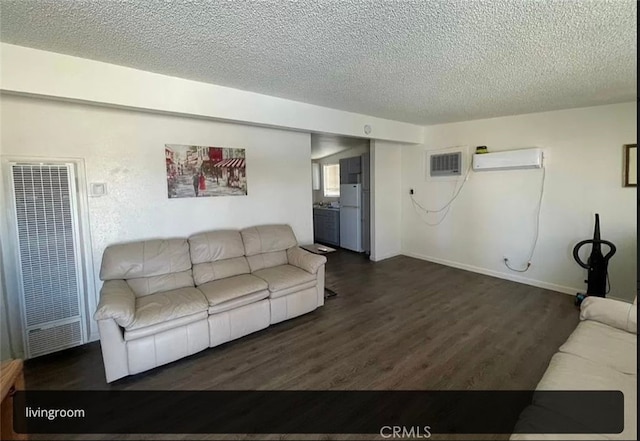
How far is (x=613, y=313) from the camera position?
191 centimetres

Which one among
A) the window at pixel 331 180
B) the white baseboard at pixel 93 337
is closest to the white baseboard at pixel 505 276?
the window at pixel 331 180

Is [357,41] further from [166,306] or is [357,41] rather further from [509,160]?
[509,160]

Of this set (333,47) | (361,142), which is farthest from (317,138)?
(333,47)

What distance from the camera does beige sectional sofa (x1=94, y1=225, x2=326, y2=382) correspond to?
2.09 m

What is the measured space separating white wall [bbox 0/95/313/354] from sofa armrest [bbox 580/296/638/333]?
10.4 feet

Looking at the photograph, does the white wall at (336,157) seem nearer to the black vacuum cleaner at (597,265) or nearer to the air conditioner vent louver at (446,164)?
the air conditioner vent louver at (446,164)

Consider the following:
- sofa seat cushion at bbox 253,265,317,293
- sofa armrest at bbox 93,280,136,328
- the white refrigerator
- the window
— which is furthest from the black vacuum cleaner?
the window

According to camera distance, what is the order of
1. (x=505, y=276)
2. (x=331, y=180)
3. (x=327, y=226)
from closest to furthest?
1. (x=505, y=276)
2. (x=327, y=226)
3. (x=331, y=180)

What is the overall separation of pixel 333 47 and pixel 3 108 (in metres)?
2.64

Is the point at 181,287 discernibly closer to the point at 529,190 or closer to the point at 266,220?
the point at 266,220

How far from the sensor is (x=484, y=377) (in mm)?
2104

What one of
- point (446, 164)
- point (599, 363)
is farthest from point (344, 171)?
point (599, 363)

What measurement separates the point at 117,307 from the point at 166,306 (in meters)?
0.34

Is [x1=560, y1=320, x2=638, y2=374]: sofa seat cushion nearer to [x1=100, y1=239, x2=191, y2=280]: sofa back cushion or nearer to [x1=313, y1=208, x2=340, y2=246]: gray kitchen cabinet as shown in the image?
[x1=100, y1=239, x2=191, y2=280]: sofa back cushion
